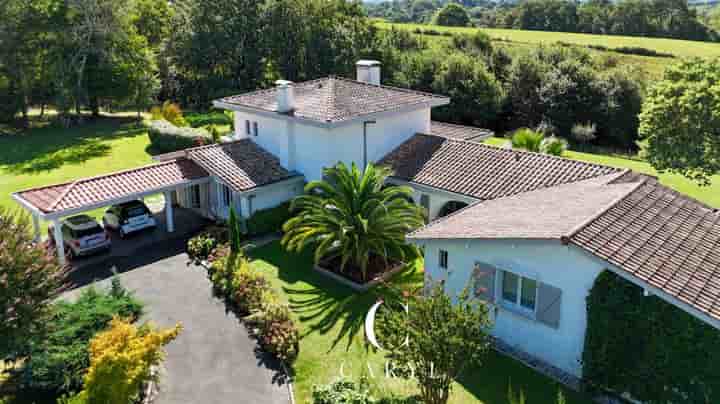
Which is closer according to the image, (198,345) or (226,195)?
(198,345)

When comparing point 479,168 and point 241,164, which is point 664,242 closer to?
point 479,168

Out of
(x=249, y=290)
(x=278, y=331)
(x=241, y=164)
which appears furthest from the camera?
(x=241, y=164)

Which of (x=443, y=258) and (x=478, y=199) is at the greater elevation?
(x=478, y=199)

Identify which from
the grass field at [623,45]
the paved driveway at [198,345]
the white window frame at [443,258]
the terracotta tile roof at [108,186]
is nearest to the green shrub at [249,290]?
the paved driveway at [198,345]

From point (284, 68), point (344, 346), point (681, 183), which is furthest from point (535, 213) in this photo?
point (284, 68)

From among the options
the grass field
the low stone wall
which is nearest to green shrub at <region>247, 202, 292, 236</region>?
the low stone wall

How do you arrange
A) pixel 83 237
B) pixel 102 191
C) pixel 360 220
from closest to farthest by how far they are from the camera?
pixel 360 220, pixel 83 237, pixel 102 191

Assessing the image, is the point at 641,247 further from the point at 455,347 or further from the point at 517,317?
the point at 455,347

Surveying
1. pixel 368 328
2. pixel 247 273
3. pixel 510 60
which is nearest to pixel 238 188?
pixel 247 273

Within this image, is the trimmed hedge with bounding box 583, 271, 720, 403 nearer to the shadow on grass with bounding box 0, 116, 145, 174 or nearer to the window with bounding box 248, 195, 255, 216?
the window with bounding box 248, 195, 255, 216
